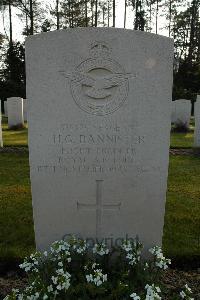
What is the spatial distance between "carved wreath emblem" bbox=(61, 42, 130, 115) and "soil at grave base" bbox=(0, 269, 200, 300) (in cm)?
171

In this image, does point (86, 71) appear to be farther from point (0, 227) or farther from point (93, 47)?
point (0, 227)

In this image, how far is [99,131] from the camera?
3111 mm

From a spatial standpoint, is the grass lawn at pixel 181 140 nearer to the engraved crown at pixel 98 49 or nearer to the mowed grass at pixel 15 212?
the mowed grass at pixel 15 212

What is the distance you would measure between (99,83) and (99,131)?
40 cm

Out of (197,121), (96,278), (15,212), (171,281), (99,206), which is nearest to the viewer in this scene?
(96,278)

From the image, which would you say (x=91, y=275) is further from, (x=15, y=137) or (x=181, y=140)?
(x=15, y=137)

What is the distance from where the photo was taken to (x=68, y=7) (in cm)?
2673

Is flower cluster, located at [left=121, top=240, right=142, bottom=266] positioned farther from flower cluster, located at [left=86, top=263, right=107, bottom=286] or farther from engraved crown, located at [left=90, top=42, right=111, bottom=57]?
engraved crown, located at [left=90, top=42, right=111, bottom=57]

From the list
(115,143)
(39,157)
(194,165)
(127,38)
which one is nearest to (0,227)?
(39,157)

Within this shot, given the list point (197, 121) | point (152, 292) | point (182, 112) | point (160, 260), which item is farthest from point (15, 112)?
point (152, 292)

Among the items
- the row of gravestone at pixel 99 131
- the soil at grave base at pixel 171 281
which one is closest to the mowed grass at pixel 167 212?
the soil at grave base at pixel 171 281

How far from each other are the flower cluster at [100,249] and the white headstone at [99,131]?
0.27 m

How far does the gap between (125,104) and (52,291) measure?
1.55 meters

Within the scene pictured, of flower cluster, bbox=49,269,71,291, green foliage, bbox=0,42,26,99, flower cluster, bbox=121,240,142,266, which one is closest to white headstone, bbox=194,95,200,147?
flower cluster, bbox=121,240,142,266
